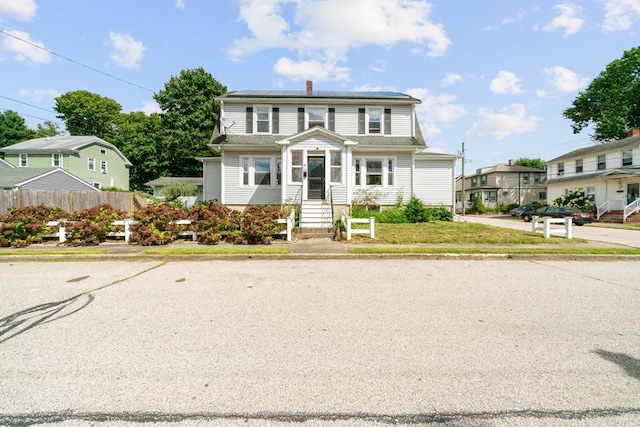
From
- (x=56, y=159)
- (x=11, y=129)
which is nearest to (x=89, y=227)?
(x=56, y=159)

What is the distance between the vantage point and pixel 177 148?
3834cm

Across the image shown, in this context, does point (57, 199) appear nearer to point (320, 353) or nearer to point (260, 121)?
point (260, 121)

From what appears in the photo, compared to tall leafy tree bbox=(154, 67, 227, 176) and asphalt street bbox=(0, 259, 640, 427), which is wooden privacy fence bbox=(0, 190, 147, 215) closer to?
asphalt street bbox=(0, 259, 640, 427)

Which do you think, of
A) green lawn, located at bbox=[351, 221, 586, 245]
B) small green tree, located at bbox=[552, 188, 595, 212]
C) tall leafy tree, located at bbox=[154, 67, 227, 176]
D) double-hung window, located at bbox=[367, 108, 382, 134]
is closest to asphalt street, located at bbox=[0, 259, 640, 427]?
green lawn, located at bbox=[351, 221, 586, 245]

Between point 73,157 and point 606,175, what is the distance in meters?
51.6

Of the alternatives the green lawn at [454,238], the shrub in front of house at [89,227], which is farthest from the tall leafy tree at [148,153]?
the green lawn at [454,238]

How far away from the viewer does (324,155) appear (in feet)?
53.7

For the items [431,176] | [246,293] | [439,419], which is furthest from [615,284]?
[431,176]

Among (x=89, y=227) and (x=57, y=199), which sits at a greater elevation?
(x=57, y=199)

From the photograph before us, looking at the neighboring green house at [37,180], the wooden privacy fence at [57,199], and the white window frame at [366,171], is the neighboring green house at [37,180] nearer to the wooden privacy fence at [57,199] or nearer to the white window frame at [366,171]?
the wooden privacy fence at [57,199]

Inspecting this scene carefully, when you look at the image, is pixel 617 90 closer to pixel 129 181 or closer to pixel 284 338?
pixel 284 338

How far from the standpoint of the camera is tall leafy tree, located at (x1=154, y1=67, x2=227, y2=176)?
37.2 meters

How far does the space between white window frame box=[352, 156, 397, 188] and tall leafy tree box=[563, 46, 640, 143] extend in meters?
39.5

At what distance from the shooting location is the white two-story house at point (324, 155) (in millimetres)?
17328
